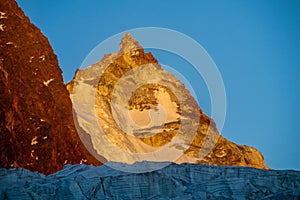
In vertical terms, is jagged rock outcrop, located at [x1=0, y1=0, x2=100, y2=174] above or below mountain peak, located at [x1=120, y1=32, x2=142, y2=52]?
below

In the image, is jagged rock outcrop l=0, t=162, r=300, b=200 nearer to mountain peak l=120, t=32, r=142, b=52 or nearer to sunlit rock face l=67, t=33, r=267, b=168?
sunlit rock face l=67, t=33, r=267, b=168

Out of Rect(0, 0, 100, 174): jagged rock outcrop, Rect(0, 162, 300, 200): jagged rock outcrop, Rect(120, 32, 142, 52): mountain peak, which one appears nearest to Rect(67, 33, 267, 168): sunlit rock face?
Rect(120, 32, 142, 52): mountain peak

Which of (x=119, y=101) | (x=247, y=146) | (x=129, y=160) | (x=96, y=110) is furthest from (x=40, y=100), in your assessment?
(x=247, y=146)

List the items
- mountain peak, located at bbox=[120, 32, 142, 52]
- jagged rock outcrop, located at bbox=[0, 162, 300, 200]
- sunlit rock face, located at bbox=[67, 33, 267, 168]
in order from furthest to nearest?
mountain peak, located at bbox=[120, 32, 142, 52], sunlit rock face, located at bbox=[67, 33, 267, 168], jagged rock outcrop, located at bbox=[0, 162, 300, 200]

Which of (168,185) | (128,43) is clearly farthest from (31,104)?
(128,43)

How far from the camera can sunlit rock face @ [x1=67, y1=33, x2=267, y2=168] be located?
76.9m

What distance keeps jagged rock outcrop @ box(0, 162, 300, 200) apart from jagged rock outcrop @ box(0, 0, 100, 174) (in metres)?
16.4

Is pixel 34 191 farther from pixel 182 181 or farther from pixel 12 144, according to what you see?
pixel 12 144

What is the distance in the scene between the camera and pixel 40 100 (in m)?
56.6

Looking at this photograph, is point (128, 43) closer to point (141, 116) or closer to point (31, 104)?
point (141, 116)

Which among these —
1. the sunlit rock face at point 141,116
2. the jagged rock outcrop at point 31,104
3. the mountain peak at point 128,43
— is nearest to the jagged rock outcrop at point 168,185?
the jagged rock outcrop at point 31,104

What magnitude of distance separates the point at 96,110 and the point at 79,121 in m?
16.7

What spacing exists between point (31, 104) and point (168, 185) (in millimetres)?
30147

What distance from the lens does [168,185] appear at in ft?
92.5
